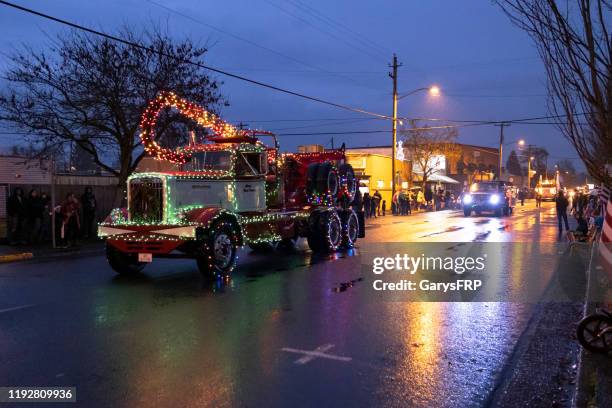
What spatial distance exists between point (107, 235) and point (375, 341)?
6.48 metres

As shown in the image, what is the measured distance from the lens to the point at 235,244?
11305 millimetres

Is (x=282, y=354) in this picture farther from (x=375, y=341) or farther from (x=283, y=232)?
(x=283, y=232)

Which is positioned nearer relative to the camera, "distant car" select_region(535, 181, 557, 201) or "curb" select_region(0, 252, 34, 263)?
"curb" select_region(0, 252, 34, 263)

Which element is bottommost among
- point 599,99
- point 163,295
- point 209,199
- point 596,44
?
point 163,295

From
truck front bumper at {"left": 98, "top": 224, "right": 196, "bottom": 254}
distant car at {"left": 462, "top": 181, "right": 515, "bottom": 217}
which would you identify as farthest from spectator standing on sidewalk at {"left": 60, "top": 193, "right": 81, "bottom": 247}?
distant car at {"left": 462, "top": 181, "right": 515, "bottom": 217}

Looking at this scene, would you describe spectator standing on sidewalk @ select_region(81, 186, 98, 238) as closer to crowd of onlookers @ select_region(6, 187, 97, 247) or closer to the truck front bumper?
crowd of onlookers @ select_region(6, 187, 97, 247)

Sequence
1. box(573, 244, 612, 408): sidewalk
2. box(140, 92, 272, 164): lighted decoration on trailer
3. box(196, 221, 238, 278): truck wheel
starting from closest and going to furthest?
box(573, 244, 612, 408): sidewalk
box(196, 221, 238, 278): truck wheel
box(140, 92, 272, 164): lighted decoration on trailer

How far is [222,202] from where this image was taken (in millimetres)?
11617

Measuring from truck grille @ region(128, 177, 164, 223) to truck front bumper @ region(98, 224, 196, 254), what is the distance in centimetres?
25

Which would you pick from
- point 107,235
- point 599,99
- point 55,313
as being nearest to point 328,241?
point 107,235

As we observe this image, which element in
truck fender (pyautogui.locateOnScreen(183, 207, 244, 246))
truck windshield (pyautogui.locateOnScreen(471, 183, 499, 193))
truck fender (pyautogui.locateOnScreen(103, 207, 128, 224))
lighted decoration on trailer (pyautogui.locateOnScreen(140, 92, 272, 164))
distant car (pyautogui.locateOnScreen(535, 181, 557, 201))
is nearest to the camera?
truck fender (pyautogui.locateOnScreen(183, 207, 244, 246))

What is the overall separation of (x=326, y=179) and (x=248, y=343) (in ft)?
31.0

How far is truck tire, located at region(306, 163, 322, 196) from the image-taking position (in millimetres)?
15023

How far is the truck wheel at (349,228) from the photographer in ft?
53.0
